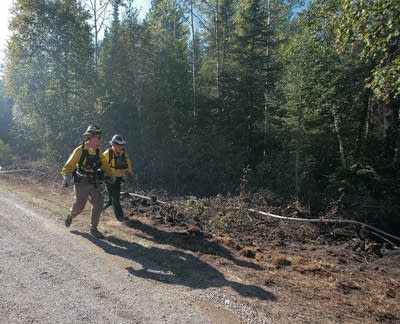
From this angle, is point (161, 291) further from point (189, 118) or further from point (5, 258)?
point (189, 118)

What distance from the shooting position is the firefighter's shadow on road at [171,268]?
5.02m

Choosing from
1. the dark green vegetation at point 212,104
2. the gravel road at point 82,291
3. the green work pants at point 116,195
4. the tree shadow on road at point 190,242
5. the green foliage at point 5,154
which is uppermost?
the dark green vegetation at point 212,104

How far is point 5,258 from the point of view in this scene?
5.62 meters

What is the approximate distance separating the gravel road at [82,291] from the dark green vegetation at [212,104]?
20.9 ft

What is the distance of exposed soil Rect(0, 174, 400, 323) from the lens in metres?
4.46

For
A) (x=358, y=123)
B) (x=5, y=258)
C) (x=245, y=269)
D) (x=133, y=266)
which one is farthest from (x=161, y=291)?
(x=358, y=123)

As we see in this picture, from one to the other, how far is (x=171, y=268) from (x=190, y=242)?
1276mm

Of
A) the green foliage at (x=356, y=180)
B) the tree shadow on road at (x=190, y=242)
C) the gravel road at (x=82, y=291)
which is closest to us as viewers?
the gravel road at (x=82, y=291)

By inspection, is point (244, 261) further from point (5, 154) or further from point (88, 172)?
point (5, 154)

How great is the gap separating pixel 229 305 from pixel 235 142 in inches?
526

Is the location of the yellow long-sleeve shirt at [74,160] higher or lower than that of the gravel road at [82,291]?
higher

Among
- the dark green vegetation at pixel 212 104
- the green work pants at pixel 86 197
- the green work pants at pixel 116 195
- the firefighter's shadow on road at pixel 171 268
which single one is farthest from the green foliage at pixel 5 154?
the firefighter's shadow on road at pixel 171 268

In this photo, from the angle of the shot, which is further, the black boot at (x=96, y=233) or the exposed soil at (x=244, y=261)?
the black boot at (x=96, y=233)

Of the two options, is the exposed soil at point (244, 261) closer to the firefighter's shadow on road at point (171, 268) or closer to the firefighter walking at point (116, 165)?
the firefighter's shadow on road at point (171, 268)
